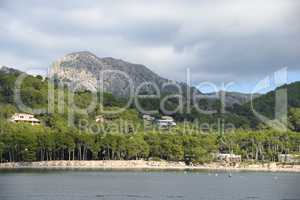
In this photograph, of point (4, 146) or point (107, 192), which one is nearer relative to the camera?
point (107, 192)

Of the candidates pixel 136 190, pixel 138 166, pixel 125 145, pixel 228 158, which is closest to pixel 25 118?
pixel 125 145

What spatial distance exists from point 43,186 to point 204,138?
2847 inches

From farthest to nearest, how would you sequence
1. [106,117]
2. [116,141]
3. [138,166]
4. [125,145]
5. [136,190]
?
1. [106,117]
2. [138,166]
3. [125,145]
4. [116,141]
5. [136,190]

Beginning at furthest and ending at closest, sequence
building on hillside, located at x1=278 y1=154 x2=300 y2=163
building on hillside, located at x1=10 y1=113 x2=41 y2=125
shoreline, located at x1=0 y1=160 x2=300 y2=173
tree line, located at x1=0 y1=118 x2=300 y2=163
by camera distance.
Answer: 1. building on hillside, located at x1=10 y1=113 x2=41 y2=125
2. building on hillside, located at x1=278 y1=154 x2=300 y2=163
3. tree line, located at x1=0 y1=118 x2=300 y2=163
4. shoreline, located at x1=0 y1=160 x2=300 y2=173

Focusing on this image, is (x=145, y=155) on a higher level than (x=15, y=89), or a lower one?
lower

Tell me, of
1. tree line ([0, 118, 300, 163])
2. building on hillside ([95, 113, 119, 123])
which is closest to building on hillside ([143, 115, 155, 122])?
building on hillside ([95, 113, 119, 123])

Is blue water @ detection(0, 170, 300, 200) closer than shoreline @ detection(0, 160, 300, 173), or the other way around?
blue water @ detection(0, 170, 300, 200)

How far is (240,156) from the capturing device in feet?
461

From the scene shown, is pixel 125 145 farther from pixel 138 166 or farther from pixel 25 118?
pixel 25 118

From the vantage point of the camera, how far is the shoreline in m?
116

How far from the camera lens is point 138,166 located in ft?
404

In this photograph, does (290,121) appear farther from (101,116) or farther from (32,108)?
(32,108)

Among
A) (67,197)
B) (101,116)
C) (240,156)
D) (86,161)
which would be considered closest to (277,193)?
(67,197)

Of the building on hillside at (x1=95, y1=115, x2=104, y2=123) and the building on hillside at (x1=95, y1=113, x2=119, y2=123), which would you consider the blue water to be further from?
the building on hillside at (x1=95, y1=113, x2=119, y2=123)
